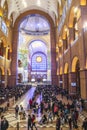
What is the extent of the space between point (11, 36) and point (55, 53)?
10030 mm

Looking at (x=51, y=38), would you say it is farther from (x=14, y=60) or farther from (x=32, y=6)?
A: (x=14, y=60)

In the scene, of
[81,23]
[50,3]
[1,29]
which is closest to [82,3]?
[81,23]

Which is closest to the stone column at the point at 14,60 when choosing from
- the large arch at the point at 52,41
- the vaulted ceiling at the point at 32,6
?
the large arch at the point at 52,41

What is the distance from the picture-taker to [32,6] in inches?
1339

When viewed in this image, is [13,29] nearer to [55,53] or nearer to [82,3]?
[55,53]

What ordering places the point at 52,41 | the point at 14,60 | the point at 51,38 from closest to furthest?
the point at 14,60, the point at 52,41, the point at 51,38

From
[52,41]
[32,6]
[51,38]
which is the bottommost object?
[52,41]

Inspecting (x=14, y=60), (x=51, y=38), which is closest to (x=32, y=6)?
(x=51, y=38)

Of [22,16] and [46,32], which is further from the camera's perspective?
[46,32]

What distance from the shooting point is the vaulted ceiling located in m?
30.6

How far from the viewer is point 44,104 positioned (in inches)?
519

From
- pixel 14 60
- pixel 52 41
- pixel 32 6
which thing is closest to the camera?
pixel 32 6

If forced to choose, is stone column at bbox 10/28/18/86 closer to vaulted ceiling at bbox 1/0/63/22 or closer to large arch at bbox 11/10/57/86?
large arch at bbox 11/10/57/86

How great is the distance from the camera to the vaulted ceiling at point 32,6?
30636 millimetres
